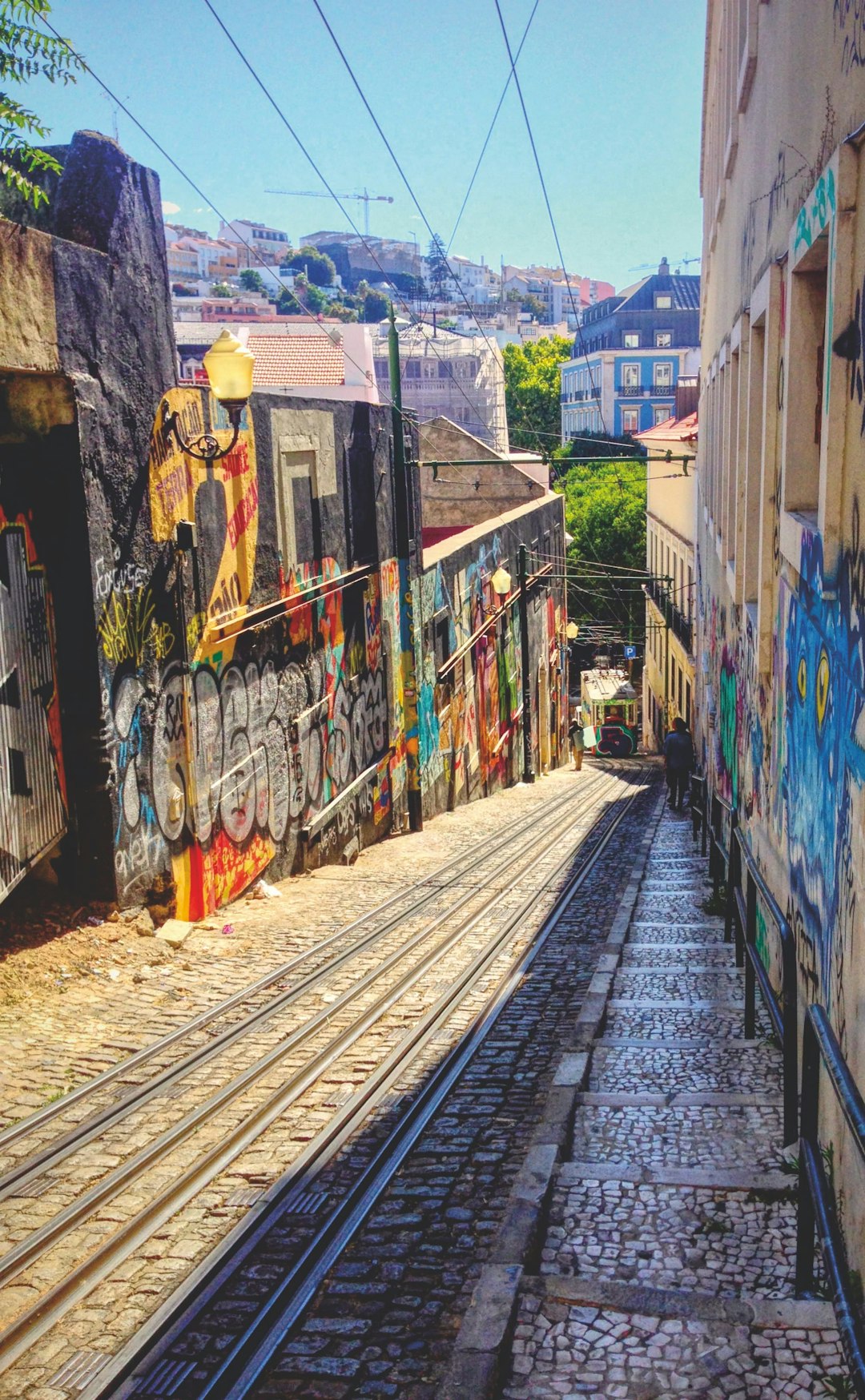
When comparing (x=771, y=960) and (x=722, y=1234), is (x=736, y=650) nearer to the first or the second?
(x=771, y=960)

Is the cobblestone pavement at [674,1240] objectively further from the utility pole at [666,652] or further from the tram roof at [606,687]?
the tram roof at [606,687]

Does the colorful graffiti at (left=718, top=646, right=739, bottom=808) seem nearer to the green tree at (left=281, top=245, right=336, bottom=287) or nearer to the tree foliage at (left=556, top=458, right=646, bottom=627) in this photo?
the tree foliage at (left=556, top=458, right=646, bottom=627)

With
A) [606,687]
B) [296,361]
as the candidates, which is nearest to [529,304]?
[606,687]

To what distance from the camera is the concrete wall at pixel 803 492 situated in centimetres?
387

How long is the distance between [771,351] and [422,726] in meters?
11.1

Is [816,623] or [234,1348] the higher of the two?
[816,623]

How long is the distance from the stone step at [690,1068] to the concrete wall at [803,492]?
1.99ft

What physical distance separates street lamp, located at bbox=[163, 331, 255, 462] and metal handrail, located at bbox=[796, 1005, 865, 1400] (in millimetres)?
6423

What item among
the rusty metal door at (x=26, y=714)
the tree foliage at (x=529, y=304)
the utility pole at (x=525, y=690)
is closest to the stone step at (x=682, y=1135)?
the rusty metal door at (x=26, y=714)

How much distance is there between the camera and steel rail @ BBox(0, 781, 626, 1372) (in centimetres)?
425

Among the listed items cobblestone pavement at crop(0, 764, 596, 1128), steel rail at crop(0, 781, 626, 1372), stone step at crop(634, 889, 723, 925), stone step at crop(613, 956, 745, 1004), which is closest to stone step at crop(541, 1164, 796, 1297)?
steel rail at crop(0, 781, 626, 1372)

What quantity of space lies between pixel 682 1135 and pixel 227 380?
620 centimetres

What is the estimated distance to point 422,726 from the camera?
1762 cm

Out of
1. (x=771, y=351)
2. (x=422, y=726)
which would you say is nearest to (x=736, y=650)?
(x=771, y=351)
